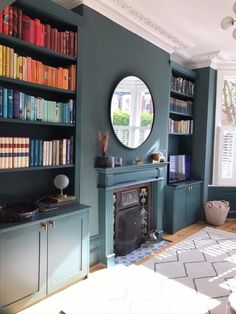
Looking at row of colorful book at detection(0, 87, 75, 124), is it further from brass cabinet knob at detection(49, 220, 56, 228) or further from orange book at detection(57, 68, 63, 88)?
brass cabinet knob at detection(49, 220, 56, 228)

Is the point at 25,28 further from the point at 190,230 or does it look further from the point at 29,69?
the point at 190,230

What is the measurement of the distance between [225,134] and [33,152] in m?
3.77

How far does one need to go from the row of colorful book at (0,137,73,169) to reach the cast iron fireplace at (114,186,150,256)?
0.95m

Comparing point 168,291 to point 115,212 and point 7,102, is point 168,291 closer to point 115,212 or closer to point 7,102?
point 115,212

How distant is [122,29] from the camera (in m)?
3.15

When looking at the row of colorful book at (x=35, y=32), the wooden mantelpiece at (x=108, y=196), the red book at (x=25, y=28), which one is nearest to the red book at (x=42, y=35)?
the row of colorful book at (x=35, y=32)

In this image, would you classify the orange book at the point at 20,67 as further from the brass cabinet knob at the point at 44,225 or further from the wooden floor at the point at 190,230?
the wooden floor at the point at 190,230

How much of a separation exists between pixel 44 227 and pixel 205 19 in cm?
313

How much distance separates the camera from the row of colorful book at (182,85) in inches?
170

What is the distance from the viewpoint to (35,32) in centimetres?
228

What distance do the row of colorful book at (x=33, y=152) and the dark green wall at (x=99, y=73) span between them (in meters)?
0.25

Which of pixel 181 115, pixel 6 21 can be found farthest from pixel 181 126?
pixel 6 21

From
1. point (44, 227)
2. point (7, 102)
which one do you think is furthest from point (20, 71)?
point (44, 227)

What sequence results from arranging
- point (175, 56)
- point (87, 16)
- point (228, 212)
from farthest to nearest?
point (228, 212) < point (175, 56) < point (87, 16)
